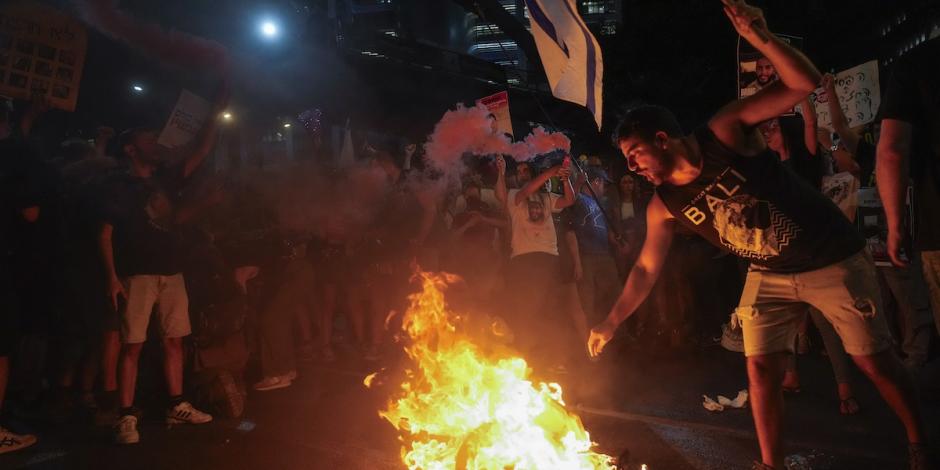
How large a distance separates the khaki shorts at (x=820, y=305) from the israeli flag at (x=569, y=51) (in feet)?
4.95

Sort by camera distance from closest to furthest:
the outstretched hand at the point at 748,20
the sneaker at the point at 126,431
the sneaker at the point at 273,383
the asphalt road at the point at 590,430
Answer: the outstretched hand at the point at 748,20
the asphalt road at the point at 590,430
the sneaker at the point at 126,431
the sneaker at the point at 273,383

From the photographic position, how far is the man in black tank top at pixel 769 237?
116 inches

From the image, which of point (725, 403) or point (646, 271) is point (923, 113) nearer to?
point (646, 271)

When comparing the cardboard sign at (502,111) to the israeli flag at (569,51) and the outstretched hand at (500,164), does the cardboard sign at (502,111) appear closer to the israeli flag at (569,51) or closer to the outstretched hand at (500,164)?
the outstretched hand at (500,164)

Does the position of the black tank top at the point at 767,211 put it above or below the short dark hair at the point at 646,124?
below

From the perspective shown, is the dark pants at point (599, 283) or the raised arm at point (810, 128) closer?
the raised arm at point (810, 128)

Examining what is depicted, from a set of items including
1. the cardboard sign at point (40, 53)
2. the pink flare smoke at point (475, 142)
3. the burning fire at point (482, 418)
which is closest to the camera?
the burning fire at point (482, 418)

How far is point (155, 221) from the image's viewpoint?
482 cm

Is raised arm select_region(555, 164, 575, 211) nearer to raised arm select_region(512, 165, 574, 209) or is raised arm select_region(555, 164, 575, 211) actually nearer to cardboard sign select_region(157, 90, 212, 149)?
raised arm select_region(512, 165, 574, 209)

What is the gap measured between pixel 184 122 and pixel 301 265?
1999 millimetres

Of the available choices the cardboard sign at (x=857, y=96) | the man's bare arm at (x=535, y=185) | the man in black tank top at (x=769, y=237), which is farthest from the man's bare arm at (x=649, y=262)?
the cardboard sign at (x=857, y=96)

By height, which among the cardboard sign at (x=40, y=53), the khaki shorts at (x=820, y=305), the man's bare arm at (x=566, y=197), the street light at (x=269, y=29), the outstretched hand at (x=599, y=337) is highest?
the street light at (x=269, y=29)

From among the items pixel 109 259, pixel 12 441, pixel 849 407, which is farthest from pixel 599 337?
pixel 12 441

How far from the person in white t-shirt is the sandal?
2.55 meters
